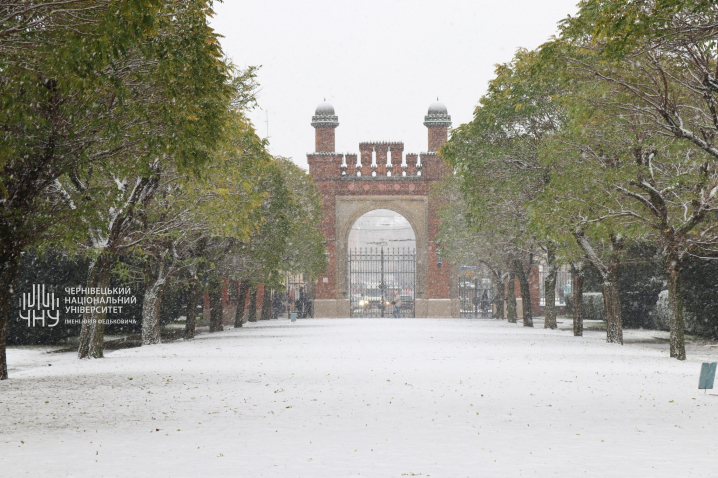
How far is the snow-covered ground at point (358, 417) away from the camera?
6691 mm

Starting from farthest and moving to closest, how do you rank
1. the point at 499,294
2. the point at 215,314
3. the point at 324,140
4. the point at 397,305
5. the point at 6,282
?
the point at 324,140 → the point at 397,305 → the point at 499,294 → the point at 215,314 → the point at 6,282

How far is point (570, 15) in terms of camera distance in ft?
48.4

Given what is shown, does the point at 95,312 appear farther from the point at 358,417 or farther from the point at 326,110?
the point at 326,110

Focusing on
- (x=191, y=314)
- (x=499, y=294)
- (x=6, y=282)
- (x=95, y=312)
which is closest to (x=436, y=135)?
(x=499, y=294)

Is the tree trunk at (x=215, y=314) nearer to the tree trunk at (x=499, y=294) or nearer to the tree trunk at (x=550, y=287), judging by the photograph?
the tree trunk at (x=550, y=287)

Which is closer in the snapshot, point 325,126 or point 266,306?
point 266,306

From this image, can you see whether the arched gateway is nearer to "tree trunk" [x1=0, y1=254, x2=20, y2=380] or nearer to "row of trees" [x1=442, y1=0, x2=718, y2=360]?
"row of trees" [x1=442, y1=0, x2=718, y2=360]

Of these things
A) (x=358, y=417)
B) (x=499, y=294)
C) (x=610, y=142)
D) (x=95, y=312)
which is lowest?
(x=358, y=417)

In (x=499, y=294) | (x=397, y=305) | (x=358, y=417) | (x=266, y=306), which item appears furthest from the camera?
(x=397, y=305)

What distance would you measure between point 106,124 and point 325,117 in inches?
1593

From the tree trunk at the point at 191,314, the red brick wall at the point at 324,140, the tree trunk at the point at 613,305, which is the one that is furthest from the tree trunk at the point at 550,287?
the red brick wall at the point at 324,140

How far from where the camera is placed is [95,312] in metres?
17.8

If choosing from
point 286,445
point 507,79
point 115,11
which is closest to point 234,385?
point 286,445

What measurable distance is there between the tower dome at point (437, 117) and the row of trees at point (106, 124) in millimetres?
31345
